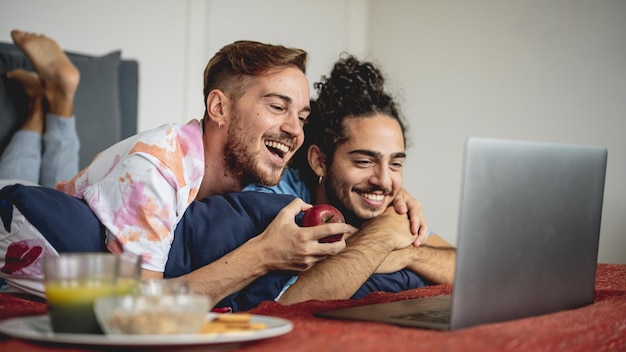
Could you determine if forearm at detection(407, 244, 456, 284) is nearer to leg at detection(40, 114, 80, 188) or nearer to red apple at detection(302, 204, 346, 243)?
red apple at detection(302, 204, 346, 243)

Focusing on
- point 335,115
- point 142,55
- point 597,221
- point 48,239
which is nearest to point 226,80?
point 335,115

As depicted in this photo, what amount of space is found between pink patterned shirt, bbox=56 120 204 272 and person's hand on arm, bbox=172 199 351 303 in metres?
0.11

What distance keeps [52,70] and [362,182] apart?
1.23m

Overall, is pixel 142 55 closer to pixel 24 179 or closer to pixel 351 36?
pixel 24 179

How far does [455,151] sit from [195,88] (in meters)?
1.65

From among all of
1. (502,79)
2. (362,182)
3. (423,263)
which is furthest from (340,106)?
(502,79)

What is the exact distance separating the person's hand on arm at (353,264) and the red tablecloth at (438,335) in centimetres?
39

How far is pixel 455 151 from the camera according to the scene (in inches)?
177

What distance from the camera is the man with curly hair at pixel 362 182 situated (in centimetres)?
188

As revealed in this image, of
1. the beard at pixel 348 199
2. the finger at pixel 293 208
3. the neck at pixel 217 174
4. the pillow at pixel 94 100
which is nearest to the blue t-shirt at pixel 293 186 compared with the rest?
the beard at pixel 348 199

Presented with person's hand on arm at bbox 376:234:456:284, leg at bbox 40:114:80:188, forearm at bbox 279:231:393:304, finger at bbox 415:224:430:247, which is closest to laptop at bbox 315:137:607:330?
forearm at bbox 279:231:393:304

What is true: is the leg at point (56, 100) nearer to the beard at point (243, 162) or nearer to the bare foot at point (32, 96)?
the bare foot at point (32, 96)

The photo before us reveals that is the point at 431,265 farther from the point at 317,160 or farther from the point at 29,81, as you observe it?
the point at 29,81

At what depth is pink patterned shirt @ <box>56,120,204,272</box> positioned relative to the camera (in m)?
1.55
